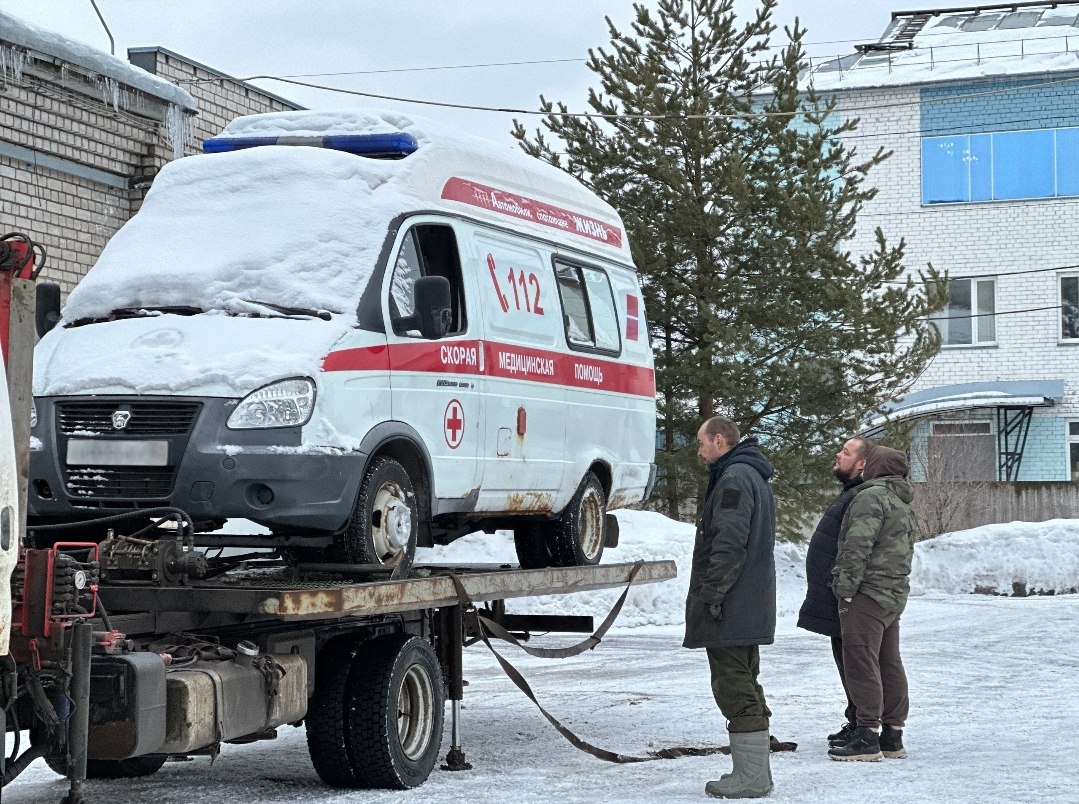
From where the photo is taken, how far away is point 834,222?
1988cm

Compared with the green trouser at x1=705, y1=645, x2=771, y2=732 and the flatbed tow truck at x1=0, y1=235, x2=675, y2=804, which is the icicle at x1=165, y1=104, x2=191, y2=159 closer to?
the flatbed tow truck at x1=0, y1=235, x2=675, y2=804

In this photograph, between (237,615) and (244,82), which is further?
(244,82)

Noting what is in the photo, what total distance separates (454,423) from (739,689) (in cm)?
193

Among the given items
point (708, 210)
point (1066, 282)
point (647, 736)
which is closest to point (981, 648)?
point (647, 736)

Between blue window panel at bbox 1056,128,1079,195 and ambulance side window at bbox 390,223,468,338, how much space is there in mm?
23875

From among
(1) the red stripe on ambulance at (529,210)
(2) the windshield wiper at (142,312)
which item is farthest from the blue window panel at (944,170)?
(2) the windshield wiper at (142,312)

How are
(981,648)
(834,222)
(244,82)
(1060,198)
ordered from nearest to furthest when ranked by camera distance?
(981,648), (244,82), (834,222), (1060,198)

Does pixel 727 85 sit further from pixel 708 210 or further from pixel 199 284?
pixel 199 284

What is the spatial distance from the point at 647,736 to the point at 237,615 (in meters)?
3.48

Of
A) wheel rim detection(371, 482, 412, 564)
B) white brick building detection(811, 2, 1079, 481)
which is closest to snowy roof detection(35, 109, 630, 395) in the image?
wheel rim detection(371, 482, 412, 564)

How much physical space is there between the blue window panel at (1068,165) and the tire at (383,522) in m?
24.6

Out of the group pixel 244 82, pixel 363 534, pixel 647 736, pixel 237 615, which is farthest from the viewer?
pixel 244 82

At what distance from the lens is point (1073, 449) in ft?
99.2

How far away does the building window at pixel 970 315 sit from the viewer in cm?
3033
